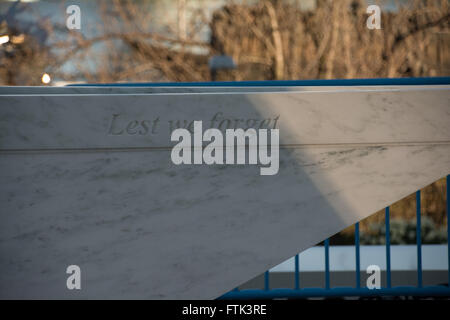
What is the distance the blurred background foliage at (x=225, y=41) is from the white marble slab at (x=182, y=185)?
603cm

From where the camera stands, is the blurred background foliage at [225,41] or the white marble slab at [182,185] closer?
the white marble slab at [182,185]

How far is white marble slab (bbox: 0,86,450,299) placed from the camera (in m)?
2.84

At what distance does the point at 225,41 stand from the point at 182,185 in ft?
22.4

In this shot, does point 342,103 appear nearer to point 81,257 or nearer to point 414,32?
point 81,257

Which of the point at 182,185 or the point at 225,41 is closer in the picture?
the point at 182,185

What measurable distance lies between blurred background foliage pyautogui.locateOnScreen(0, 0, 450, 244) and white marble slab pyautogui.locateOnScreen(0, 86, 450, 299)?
6030 millimetres

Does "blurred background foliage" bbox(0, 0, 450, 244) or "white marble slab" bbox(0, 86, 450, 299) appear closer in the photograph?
"white marble slab" bbox(0, 86, 450, 299)

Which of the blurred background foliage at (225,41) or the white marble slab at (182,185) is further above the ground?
the blurred background foliage at (225,41)

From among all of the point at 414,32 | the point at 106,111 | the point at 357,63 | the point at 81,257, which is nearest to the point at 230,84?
the point at 106,111

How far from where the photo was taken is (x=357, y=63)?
348 inches

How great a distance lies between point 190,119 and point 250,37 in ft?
22.6

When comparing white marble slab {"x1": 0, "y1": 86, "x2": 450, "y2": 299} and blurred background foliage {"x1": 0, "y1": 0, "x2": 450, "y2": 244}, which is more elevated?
blurred background foliage {"x1": 0, "y1": 0, "x2": 450, "y2": 244}

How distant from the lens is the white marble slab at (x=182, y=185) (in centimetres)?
284

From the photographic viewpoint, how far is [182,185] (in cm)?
292
